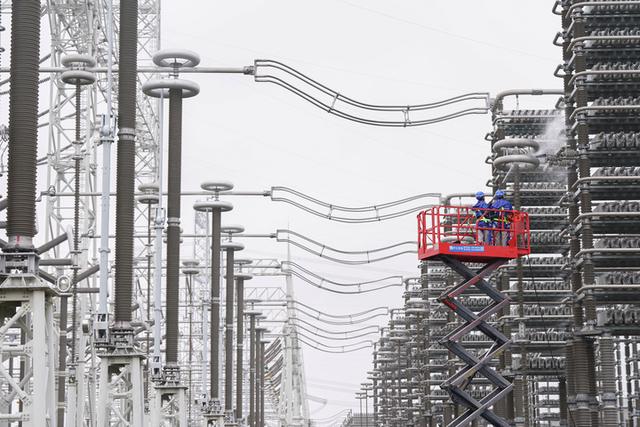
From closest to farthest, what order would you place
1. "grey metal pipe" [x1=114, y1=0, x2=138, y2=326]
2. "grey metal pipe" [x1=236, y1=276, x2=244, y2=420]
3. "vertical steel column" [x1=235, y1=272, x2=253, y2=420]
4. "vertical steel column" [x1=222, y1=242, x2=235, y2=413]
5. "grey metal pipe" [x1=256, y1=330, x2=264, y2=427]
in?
"grey metal pipe" [x1=114, y1=0, x2=138, y2=326]
"vertical steel column" [x1=222, y1=242, x2=235, y2=413]
"grey metal pipe" [x1=236, y1=276, x2=244, y2=420]
"vertical steel column" [x1=235, y1=272, x2=253, y2=420]
"grey metal pipe" [x1=256, y1=330, x2=264, y2=427]

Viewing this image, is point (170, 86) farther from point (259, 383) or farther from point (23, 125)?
point (259, 383)

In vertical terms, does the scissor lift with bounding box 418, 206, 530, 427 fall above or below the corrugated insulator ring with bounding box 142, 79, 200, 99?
below

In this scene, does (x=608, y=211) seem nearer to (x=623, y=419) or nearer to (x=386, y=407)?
(x=623, y=419)

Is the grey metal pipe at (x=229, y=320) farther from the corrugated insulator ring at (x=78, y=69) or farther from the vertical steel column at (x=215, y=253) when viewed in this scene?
the corrugated insulator ring at (x=78, y=69)

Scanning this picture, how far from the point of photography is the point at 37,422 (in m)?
17.6

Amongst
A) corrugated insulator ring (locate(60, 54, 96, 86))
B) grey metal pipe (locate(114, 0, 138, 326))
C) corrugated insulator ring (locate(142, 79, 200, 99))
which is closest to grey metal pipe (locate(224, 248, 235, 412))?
corrugated insulator ring (locate(142, 79, 200, 99))

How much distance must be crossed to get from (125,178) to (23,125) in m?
10.7

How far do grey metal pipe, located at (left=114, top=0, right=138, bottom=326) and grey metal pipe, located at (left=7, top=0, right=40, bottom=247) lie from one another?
Result: 32.9 ft

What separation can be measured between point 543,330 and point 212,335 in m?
15.8

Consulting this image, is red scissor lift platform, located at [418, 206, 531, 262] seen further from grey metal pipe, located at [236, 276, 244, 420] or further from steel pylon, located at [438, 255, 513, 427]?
grey metal pipe, located at [236, 276, 244, 420]

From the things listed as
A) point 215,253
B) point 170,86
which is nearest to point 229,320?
point 215,253

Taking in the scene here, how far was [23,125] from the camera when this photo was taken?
1884 cm

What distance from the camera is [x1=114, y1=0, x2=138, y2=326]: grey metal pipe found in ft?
96.0

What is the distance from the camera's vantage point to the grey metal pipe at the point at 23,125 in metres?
18.6
